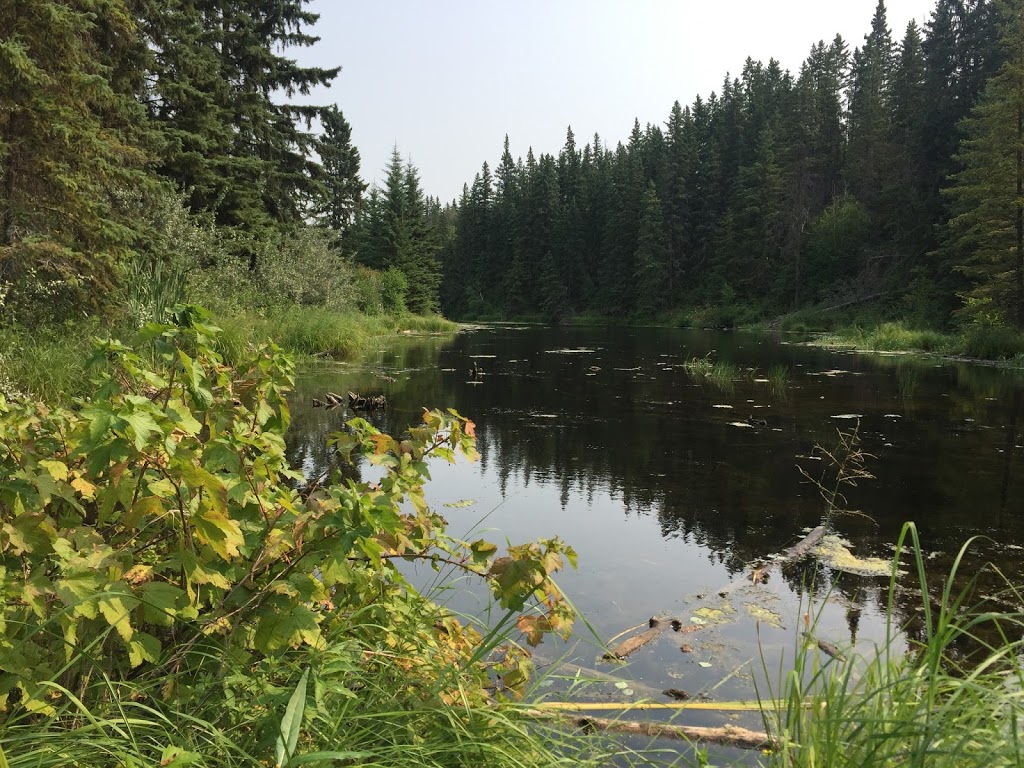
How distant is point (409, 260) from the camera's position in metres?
49.4

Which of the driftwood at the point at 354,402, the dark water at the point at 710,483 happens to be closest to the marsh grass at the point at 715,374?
the dark water at the point at 710,483

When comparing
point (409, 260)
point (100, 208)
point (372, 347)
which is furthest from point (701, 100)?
point (100, 208)

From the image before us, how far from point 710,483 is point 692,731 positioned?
500 cm

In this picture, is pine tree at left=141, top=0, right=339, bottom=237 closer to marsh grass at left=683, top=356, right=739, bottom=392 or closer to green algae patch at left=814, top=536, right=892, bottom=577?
marsh grass at left=683, top=356, right=739, bottom=392

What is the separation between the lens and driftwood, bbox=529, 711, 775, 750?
291 cm

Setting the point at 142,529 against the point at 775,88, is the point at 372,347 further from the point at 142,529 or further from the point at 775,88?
the point at 775,88

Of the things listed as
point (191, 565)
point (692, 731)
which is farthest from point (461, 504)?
point (191, 565)

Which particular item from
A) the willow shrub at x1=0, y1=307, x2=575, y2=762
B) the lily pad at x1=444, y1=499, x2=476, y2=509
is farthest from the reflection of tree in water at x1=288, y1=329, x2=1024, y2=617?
the willow shrub at x1=0, y1=307, x2=575, y2=762

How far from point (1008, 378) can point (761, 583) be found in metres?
16.7

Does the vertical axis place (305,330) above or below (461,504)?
above

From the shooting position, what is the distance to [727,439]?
10.2m

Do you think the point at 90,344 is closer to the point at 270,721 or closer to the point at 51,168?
the point at 51,168

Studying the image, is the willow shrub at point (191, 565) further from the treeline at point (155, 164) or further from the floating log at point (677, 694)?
the treeline at point (155, 164)

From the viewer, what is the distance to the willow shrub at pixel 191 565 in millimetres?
1954
